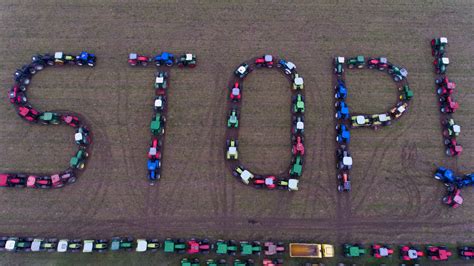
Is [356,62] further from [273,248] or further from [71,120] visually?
[71,120]

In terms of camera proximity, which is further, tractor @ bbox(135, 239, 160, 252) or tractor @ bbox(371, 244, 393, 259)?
tractor @ bbox(371, 244, 393, 259)

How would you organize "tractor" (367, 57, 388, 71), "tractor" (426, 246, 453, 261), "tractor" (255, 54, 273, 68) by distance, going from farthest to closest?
"tractor" (367, 57, 388, 71) → "tractor" (255, 54, 273, 68) → "tractor" (426, 246, 453, 261)

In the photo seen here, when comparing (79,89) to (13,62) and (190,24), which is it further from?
(190,24)

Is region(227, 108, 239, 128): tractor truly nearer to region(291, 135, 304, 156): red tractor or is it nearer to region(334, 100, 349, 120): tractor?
region(291, 135, 304, 156): red tractor

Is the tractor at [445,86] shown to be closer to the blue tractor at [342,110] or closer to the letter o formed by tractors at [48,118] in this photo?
the blue tractor at [342,110]

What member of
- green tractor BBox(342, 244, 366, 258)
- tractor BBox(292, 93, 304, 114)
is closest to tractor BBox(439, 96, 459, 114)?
tractor BBox(292, 93, 304, 114)

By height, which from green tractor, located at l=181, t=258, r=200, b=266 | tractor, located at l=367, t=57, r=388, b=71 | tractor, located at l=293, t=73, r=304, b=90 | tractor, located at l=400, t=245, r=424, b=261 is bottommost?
green tractor, located at l=181, t=258, r=200, b=266

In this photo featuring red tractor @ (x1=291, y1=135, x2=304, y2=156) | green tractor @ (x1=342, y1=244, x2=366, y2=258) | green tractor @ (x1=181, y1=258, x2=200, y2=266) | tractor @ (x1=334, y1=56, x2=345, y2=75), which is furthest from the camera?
tractor @ (x1=334, y1=56, x2=345, y2=75)

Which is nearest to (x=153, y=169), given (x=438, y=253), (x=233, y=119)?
(x=233, y=119)
